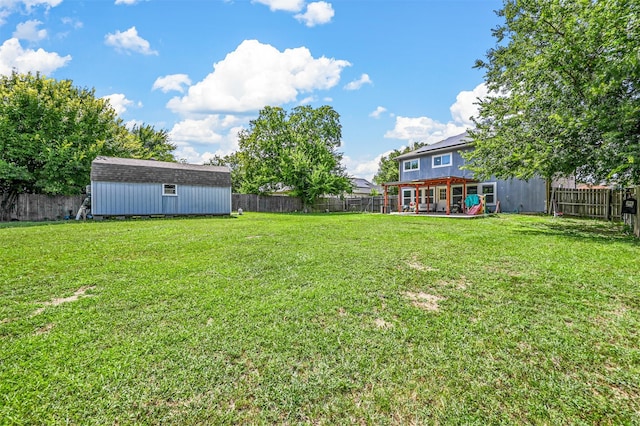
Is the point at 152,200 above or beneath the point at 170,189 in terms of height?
beneath

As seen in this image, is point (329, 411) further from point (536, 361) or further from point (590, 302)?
point (590, 302)

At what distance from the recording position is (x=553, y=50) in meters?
7.93

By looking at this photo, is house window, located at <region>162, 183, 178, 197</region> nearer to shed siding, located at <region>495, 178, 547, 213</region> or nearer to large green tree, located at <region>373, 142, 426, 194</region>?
shed siding, located at <region>495, 178, 547, 213</region>

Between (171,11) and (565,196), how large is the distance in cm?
2052

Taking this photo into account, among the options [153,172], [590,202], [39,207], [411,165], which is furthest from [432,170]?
[39,207]

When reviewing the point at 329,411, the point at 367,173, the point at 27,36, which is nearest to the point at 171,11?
the point at 27,36

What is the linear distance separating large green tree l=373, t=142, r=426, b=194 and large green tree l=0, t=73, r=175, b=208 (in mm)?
34047

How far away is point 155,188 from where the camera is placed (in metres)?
16.5

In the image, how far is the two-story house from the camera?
17.4 metres

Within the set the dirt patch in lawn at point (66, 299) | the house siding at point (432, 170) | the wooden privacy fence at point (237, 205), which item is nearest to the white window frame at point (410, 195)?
the house siding at point (432, 170)

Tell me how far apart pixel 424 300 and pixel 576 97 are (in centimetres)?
874

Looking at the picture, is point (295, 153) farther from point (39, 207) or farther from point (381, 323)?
point (381, 323)

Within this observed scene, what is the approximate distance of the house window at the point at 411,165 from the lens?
22141mm

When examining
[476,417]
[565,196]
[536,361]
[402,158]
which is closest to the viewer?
[476,417]
